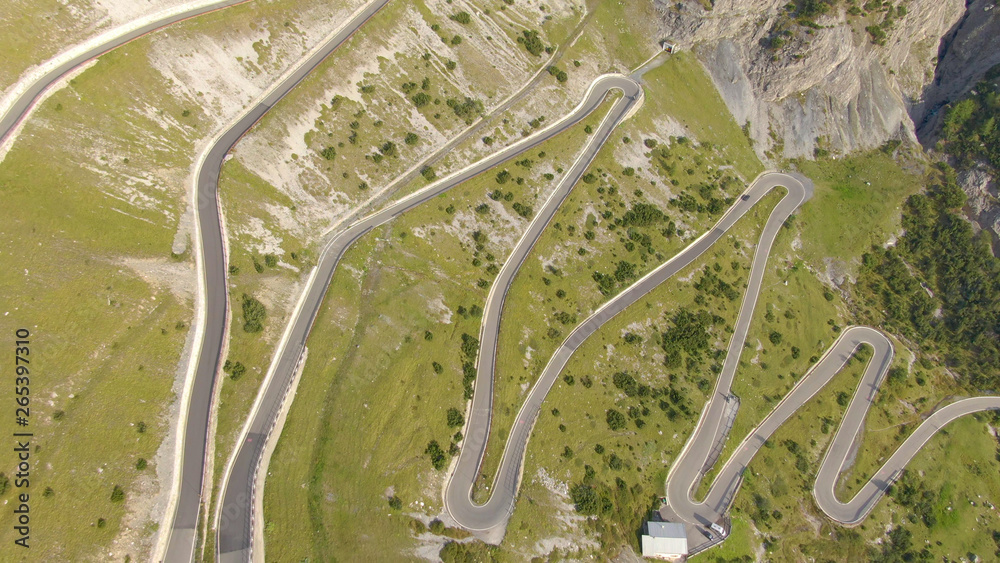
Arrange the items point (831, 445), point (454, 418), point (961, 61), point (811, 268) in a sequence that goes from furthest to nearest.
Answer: point (961, 61)
point (811, 268)
point (831, 445)
point (454, 418)

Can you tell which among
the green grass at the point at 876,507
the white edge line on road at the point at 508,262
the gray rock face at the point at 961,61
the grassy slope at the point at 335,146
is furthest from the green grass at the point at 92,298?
the gray rock face at the point at 961,61

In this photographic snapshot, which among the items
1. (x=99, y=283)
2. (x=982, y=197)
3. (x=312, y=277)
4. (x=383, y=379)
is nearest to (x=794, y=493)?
(x=383, y=379)

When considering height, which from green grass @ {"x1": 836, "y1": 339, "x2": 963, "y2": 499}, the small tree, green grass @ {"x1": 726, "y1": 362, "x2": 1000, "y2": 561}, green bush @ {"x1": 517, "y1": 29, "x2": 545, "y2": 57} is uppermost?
green bush @ {"x1": 517, "y1": 29, "x2": 545, "y2": 57}

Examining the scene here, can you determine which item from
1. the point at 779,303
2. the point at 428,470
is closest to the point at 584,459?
the point at 428,470

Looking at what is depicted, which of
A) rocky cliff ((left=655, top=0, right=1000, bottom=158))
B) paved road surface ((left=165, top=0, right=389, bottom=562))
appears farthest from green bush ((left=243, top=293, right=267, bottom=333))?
rocky cliff ((left=655, top=0, right=1000, bottom=158))

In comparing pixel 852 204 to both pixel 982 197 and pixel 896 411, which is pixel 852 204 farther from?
pixel 896 411

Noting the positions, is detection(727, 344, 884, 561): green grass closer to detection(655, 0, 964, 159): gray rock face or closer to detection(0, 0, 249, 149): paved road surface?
detection(655, 0, 964, 159): gray rock face
